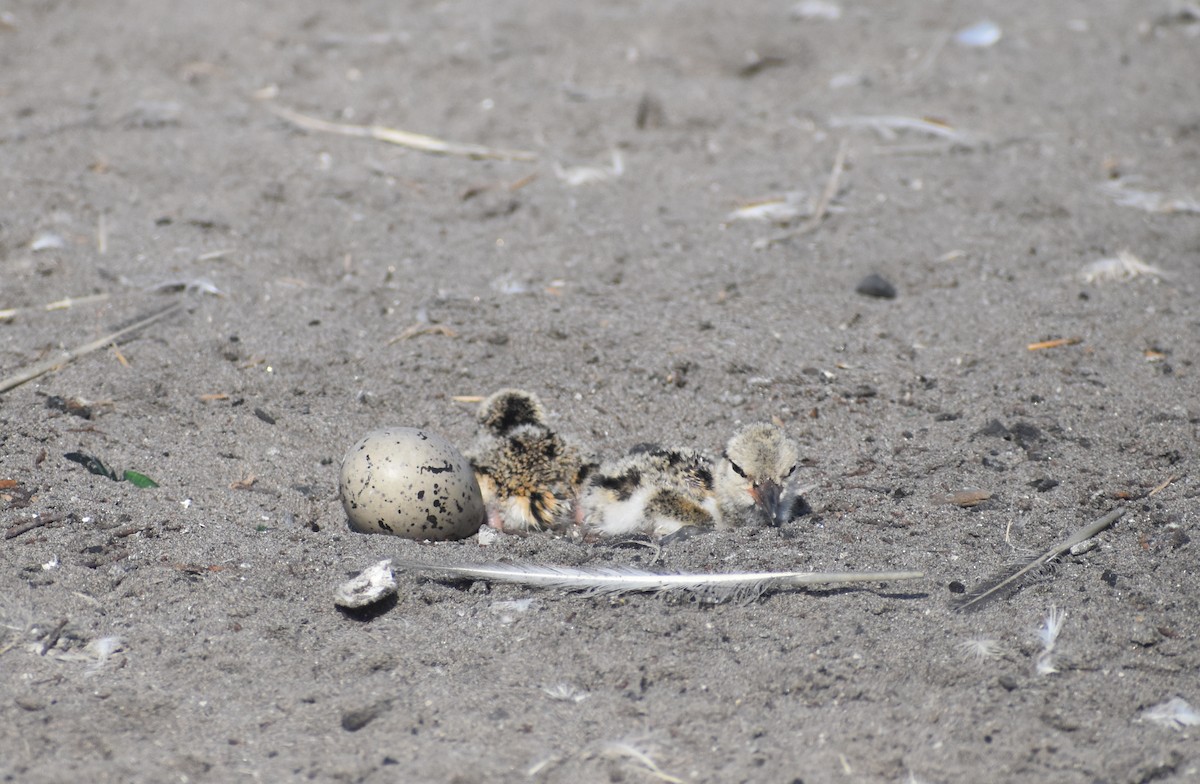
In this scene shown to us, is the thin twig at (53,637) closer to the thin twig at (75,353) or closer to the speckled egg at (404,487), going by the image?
the speckled egg at (404,487)

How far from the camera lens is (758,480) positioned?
4.00 metres

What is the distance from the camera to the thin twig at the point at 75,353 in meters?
4.51

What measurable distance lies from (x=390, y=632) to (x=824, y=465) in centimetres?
189

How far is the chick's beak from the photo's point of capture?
3975 millimetres

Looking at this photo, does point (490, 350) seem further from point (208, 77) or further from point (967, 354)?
point (208, 77)

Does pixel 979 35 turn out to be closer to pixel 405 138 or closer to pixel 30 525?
pixel 405 138

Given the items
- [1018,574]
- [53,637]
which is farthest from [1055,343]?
[53,637]

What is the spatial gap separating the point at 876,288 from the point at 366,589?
3.07 meters

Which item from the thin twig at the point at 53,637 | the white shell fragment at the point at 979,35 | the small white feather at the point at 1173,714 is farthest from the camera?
the white shell fragment at the point at 979,35

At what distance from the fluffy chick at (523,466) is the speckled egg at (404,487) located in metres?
0.25

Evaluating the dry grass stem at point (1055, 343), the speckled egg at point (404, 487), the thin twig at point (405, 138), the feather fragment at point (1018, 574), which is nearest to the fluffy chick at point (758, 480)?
the feather fragment at point (1018, 574)

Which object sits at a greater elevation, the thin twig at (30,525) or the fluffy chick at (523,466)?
the thin twig at (30,525)

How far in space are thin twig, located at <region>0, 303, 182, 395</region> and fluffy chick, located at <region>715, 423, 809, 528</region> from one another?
2677mm

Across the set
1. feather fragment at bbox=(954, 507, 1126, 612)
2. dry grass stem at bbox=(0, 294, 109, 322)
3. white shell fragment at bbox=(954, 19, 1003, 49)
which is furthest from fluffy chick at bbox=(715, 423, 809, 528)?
white shell fragment at bbox=(954, 19, 1003, 49)
